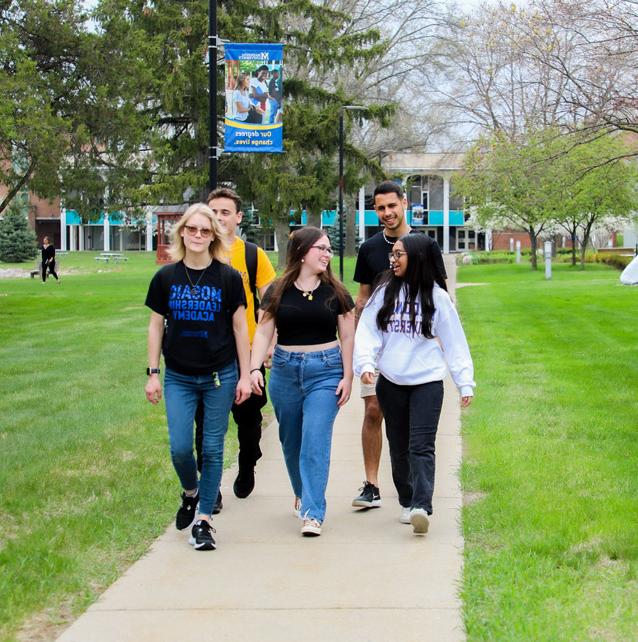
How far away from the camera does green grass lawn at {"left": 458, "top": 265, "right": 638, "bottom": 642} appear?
4.96 m

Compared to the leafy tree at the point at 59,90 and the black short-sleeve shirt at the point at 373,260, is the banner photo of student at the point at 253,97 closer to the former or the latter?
the leafy tree at the point at 59,90

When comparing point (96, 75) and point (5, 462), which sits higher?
point (96, 75)

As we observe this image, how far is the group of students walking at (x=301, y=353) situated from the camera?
617 centimetres

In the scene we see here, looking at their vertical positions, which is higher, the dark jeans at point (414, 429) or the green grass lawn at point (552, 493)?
the dark jeans at point (414, 429)

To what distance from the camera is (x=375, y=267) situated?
7133 mm

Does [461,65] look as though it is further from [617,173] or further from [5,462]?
[5,462]

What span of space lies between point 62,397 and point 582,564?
777 cm

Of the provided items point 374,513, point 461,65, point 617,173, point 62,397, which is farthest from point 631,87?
point 461,65

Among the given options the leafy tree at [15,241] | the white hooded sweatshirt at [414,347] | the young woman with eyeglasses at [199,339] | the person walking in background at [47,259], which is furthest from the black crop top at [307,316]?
the leafy tree at [15,241]

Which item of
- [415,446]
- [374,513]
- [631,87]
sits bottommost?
[374,513]

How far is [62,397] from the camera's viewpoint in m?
12.2

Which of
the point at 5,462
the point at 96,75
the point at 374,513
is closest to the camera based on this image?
the point at 374,513

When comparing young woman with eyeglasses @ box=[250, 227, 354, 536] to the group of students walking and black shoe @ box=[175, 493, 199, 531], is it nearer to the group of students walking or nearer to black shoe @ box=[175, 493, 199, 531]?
the group of students walking

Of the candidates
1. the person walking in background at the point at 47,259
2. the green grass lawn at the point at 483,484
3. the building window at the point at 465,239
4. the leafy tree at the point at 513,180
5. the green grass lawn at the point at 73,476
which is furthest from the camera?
the building window at the point at 465,239
